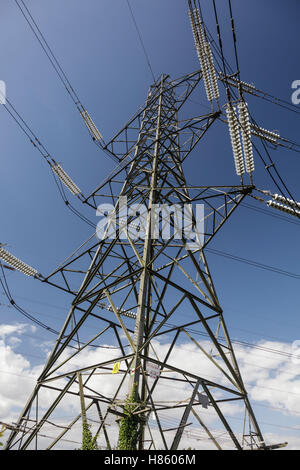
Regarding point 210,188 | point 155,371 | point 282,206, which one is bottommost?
point 155,371

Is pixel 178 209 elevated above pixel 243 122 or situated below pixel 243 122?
below

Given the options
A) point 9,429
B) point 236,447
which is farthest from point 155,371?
point 9,429

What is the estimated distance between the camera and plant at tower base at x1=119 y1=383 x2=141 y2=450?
643cm

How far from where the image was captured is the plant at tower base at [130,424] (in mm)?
6430

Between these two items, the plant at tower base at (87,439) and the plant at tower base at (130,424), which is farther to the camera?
the plant at tower base at (87,439)

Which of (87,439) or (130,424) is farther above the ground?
(130,424)

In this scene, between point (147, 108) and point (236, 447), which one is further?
point (147, 108)

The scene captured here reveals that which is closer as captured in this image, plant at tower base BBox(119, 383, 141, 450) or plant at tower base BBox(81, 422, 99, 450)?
plant at tower base BBox(119, 383, 141, 450)

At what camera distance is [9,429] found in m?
8.23

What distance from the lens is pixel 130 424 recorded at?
6629mm

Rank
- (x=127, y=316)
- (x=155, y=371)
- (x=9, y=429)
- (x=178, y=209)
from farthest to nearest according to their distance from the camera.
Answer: (x=127, y=316) < (x=178, y=209) < (x=9, y=429) < (x=155, y=371)

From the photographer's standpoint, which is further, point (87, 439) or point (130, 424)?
point (87, 439)
